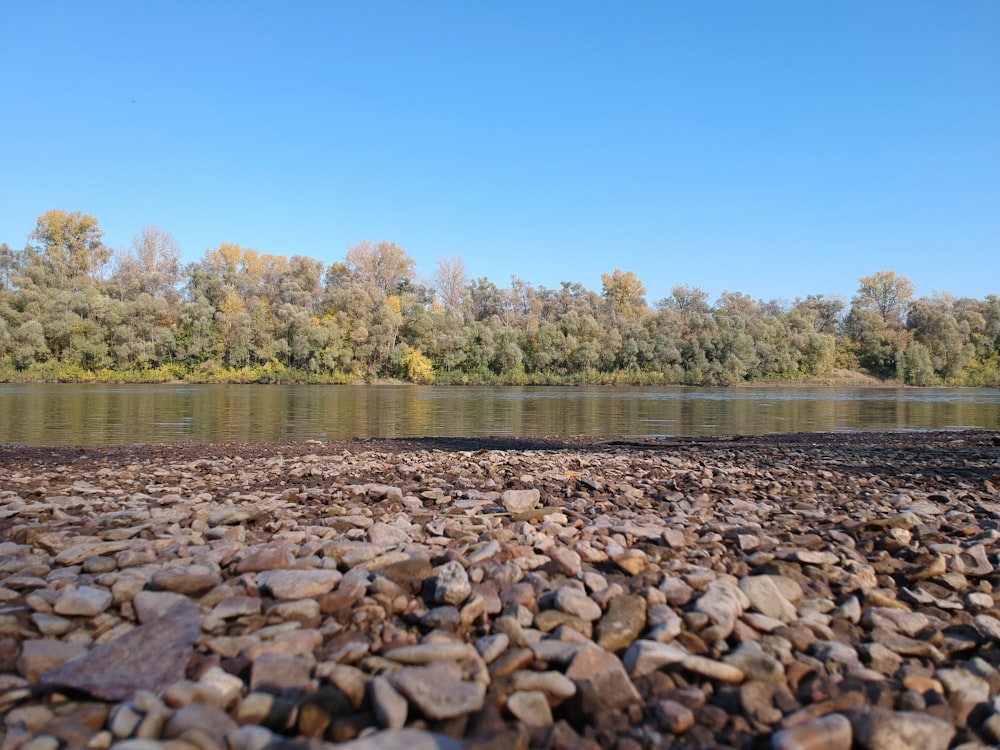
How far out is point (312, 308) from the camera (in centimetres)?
7056

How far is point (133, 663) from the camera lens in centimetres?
224

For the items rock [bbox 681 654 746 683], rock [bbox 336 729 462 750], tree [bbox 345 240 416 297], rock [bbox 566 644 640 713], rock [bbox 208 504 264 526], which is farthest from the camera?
tree [bbox 345 240 416 297]

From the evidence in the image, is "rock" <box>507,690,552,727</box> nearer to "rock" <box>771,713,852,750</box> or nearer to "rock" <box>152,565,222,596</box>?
"rock" <box>771,713,852,750</box>

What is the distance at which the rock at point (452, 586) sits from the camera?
278cm

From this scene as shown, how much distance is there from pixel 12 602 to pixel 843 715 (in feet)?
11.3

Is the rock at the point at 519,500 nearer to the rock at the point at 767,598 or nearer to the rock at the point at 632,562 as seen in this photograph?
the rock at the point at 632,562

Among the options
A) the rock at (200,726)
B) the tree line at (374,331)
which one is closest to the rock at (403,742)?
the rock at (200,726)

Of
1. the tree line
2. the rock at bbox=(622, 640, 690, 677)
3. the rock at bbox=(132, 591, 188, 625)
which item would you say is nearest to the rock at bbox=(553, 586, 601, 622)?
the rock at bbox=(622, 640, 690, 677)

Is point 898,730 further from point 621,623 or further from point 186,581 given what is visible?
point 186,581

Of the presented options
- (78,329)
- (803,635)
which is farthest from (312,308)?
(803,635)

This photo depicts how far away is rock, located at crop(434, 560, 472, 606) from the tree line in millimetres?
59959

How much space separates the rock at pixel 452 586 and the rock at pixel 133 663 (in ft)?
3.24

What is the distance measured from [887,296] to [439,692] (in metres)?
96.9

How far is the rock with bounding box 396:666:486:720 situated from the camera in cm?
196
